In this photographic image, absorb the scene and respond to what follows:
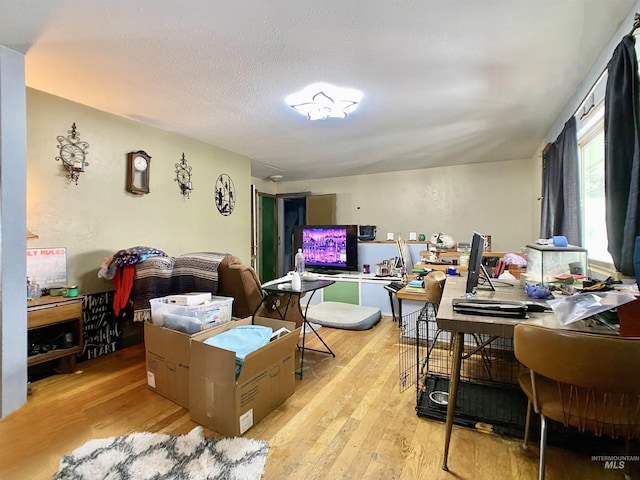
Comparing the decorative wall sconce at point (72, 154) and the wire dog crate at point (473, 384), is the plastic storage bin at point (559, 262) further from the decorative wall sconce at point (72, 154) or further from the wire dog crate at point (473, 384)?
the decorative wall sconce at point (72, 154)

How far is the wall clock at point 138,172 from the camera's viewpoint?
3.16 m

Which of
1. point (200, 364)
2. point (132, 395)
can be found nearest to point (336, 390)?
point (200, 364)

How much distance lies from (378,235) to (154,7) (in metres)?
4.93

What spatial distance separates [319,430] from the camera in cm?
177

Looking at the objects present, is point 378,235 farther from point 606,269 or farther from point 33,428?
point 33,428

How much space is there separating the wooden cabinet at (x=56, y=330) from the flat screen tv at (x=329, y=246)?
3.29m

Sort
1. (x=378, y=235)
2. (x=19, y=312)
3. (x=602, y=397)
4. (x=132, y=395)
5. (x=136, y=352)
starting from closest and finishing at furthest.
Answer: (x=602, y=397) < (x=19, y=312) < (x=132, y=395) < (x=136, y=352) < (x=378, y=235)

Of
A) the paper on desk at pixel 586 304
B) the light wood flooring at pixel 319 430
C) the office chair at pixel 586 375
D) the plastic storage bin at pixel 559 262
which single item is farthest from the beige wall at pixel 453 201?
the office chair at pixel 586 375

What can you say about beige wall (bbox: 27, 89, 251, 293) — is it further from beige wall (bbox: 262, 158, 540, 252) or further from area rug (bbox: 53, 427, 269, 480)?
beige wall (bbox: 262, 158, 540, 252)

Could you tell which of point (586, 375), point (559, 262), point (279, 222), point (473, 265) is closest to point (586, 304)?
point (586, 375)

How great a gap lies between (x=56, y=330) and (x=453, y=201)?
5.53 m

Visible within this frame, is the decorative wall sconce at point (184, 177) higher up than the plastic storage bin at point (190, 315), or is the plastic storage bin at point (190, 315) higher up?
the decorative wall sconce at point (184, 177)

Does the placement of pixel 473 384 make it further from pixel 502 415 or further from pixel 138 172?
pixel 138 172

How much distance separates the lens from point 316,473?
1447 mm
